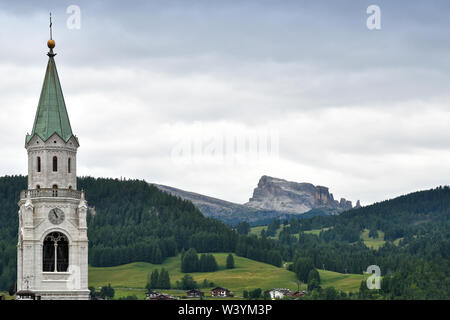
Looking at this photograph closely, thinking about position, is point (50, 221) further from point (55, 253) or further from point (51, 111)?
point (51, 111)

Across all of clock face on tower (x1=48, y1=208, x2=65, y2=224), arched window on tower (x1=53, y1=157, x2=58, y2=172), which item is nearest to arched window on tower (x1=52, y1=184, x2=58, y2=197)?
clock face on tower (x1=48, y1=208, x2=65, y2=224)

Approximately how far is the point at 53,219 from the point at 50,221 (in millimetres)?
369

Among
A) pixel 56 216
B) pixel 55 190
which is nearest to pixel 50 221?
pixel 56 216

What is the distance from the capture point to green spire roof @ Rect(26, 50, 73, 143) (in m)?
106

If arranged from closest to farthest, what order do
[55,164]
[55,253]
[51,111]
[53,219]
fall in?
[55,253] → [53,219] → [55,164] → [51,111]

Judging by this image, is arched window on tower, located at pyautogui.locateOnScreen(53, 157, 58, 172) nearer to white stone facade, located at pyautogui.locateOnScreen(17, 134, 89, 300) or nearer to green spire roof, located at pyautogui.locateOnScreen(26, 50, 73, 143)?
white stone facade, located at pyautogui.locateOnScreen(17, 134, 89, 300)

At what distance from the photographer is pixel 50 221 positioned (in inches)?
4141

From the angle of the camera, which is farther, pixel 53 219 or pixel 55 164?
pixel 55 164

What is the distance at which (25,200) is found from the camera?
105562 millimetres

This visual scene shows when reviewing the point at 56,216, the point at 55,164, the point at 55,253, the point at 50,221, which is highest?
the point at 55,164

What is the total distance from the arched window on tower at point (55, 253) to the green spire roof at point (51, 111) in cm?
957
